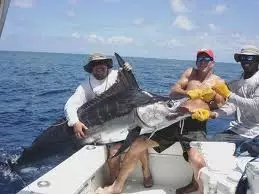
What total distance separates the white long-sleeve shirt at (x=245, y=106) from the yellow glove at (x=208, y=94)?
0.24 meters

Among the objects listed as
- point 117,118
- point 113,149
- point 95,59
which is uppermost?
point 95,59

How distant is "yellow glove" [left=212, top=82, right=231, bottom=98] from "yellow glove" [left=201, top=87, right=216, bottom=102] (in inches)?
2.5

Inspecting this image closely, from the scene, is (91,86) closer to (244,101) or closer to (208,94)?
(208,94)

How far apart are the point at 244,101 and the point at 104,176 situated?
1484 millimetres

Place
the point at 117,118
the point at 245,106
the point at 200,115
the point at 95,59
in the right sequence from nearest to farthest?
the point at 200,115 → the point at 117,118 → the point at 245,106 → the point at 95,59

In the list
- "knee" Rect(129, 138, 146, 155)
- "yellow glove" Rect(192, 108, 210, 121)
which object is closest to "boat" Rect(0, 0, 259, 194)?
"knee" Rect(129, 138, 146, 155)

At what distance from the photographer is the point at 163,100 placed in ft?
10.6

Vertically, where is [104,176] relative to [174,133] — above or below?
below

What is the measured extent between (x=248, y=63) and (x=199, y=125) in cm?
82

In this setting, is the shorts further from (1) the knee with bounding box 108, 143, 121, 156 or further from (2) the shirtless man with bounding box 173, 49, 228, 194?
(1) the knee with bounding box 108, 143, 121, 156

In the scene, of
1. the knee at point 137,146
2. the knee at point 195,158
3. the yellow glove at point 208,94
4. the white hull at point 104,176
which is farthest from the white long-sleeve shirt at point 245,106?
the knee at point 137,146

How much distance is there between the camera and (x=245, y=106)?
3.65 metres

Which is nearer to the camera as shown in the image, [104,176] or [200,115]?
[200,115]

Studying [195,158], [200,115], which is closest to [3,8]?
[200,115]
